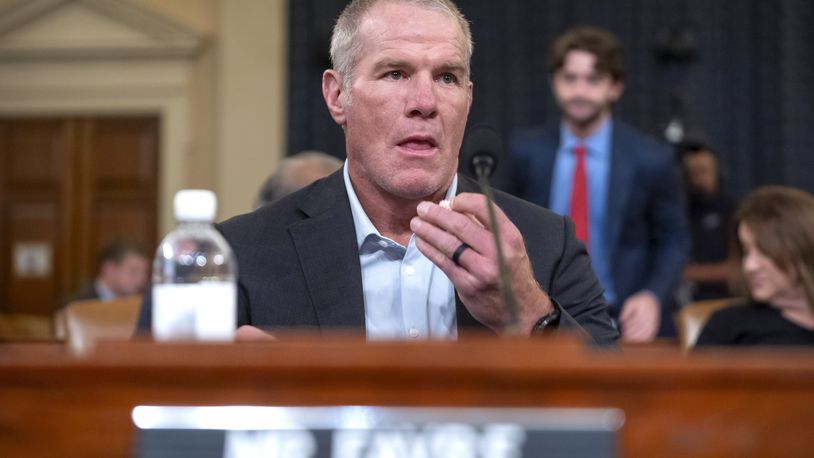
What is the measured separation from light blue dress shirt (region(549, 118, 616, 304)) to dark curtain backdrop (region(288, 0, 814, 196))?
395 cm

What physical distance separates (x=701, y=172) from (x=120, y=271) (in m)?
3.12

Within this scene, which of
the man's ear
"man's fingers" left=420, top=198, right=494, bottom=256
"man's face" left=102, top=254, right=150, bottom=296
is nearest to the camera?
"man's fingers" left=420, top=198, right=494, bottom=256

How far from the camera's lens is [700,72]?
8.00 m

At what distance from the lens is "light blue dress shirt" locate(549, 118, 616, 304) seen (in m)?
3.86

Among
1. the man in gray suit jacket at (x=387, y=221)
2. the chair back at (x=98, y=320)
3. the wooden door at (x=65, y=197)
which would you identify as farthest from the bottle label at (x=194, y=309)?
the wooden door at (x=65, y=197)

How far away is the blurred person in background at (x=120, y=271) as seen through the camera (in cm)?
663

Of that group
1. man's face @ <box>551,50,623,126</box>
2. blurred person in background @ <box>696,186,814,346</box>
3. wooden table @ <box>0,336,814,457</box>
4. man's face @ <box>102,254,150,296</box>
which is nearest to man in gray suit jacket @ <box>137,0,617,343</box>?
wooden table @ <box>0,336,814,457</box>

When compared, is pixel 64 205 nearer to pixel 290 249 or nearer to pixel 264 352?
pixel 290 249

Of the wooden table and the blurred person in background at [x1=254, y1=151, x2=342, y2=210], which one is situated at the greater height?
the blurred person in background at [x1=254, y1=151, x2=342, y2=210]

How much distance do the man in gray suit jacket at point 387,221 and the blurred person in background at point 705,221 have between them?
4211mm

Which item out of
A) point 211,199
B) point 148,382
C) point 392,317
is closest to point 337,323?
point 392,317

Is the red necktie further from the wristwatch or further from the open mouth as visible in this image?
the wristwatch

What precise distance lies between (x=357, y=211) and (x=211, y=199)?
84 centimetres

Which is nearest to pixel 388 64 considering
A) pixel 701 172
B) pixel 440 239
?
pixel 440 239
